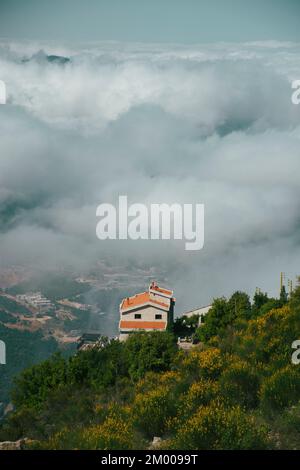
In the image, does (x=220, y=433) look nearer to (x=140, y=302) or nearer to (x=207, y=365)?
(x=207, y=365)

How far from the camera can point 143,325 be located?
53.0 feet

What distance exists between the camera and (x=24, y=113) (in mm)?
157000

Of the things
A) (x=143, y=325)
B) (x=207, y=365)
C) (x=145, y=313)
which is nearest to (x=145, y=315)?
(x=145, y=313)

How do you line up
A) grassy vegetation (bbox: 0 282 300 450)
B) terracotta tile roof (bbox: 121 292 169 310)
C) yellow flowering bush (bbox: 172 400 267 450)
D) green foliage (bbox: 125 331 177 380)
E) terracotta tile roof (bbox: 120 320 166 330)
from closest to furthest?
yellow flowering bush (bbox: 172 400 267 450) → grassy vegetation (bbox: 0 282 300 450) → green foliage (bbox: 125 331 177 380) → terracotta tile roof (bbox: 120 320 166 330) → terracotta tile roof (bbox: 121 292 169 310)

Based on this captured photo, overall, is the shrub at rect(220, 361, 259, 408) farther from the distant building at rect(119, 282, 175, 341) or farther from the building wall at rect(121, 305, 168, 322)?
the building wall at rect(121, 305, 168, 322)

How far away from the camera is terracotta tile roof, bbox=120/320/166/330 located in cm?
1608

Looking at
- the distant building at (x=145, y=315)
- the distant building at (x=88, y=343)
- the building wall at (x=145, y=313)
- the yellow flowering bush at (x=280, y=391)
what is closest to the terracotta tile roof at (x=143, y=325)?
the distant building at (x=145, y=315)

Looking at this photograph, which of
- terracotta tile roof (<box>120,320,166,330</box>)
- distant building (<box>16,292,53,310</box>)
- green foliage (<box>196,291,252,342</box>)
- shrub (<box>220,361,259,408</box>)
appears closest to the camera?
shrub (<box>220,361,259,408</box>)

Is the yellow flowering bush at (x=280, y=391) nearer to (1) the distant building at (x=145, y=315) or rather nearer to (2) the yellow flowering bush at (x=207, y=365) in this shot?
(2) the yellow flowering bush at (x=207, y=365)

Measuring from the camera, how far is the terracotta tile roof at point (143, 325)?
16078mm

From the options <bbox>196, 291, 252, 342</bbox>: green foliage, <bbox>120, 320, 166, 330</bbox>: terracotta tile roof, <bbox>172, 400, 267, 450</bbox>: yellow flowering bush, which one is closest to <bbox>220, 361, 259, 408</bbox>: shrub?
<bbox>172, 400, 267, 450</bbox>: yellow flowering bush

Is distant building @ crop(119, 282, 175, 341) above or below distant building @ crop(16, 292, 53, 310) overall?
below

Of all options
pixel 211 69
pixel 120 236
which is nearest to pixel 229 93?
pixel 211 69
